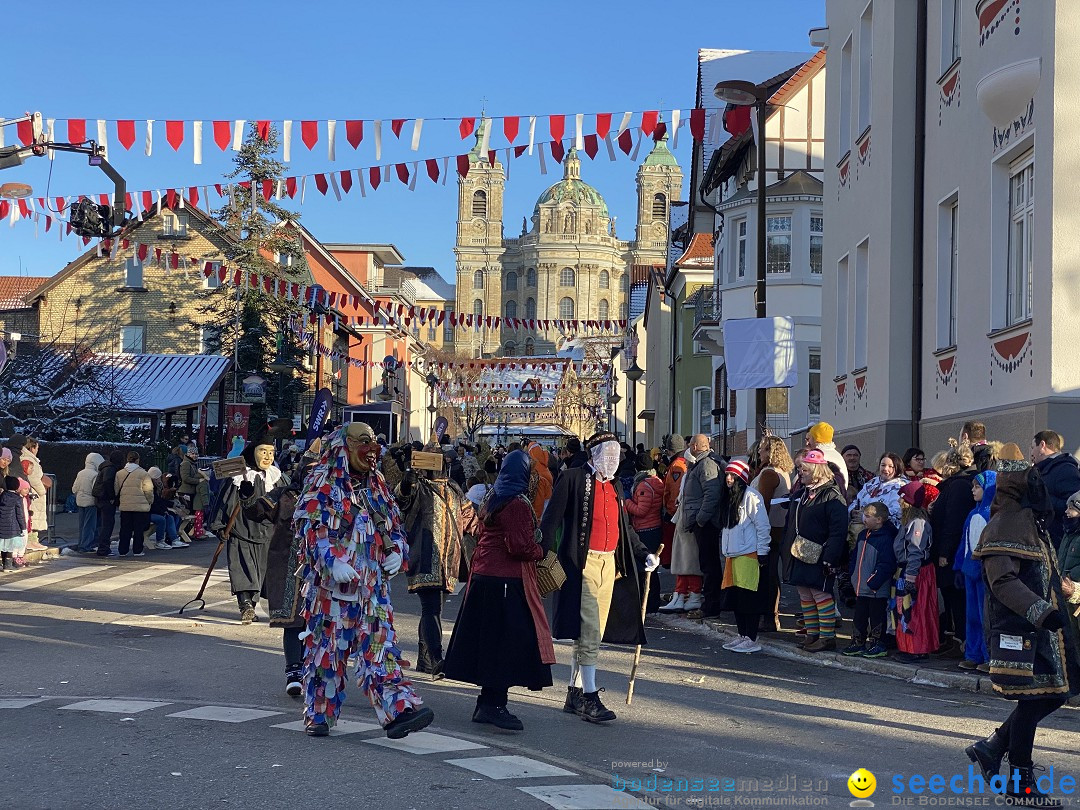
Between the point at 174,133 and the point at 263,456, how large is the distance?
241 inches

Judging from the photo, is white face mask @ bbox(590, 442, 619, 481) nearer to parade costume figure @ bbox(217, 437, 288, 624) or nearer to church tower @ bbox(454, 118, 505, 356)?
parade costume figure @ bbox(217, 437, 288, 624)

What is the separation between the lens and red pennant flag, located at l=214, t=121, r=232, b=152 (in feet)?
50.1

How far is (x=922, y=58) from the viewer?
15.6 meters

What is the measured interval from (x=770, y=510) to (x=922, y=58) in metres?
7.04

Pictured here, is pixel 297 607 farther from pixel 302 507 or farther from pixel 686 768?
pixel 686 768

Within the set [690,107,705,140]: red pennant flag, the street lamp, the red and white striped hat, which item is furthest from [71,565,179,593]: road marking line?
[690,107,705,140]: red pennant flag

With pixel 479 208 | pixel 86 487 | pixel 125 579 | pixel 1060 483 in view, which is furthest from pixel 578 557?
pixel 479 208

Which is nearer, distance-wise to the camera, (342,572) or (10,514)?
(342,572)

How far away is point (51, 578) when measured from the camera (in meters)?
16.9

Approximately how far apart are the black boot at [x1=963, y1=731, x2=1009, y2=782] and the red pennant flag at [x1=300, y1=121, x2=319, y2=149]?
1150cm

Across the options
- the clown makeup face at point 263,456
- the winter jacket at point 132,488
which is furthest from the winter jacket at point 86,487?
the clown makeup face at point 263,456

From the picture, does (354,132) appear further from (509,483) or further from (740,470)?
(509,483)

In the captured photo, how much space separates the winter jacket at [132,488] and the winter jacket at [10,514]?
2722 millimetres

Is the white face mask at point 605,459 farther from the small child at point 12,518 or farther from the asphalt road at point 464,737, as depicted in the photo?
the small child at point 12,518
